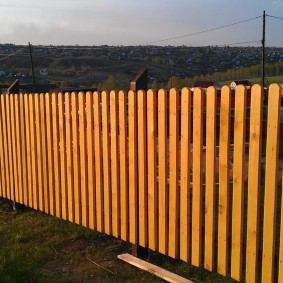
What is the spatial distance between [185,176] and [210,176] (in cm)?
27

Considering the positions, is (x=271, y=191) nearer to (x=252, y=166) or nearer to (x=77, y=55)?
(x=252, y=166)

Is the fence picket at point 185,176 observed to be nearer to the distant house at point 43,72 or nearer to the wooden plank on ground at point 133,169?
the wooden plank on ground at point 133,169

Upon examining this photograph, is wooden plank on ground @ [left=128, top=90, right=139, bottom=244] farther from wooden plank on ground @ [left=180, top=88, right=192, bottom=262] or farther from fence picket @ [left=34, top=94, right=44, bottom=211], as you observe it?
fence picket @ [left=34, top=94, right=44, bottom=211]

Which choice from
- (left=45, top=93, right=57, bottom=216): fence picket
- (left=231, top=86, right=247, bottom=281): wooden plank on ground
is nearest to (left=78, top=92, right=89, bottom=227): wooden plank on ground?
(left=45, top=93, right=57, bottom=216): fence picket

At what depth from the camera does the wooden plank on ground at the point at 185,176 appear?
3.76 m

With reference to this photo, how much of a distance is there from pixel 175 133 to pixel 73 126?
1.73 metres

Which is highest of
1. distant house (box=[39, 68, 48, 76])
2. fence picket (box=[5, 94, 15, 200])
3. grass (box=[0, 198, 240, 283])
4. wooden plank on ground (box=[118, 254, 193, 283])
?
distant house (box=[39, 68, 48, 76])

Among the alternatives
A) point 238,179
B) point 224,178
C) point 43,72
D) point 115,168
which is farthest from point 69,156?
point 43,72

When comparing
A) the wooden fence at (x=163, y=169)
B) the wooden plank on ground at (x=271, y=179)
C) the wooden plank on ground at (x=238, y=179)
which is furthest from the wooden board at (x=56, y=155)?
the wooden plank on ground at (x=271, y=179)

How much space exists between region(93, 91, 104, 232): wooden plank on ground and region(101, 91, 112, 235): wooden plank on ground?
7 centimetres

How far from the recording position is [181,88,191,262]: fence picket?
3758 millimetres

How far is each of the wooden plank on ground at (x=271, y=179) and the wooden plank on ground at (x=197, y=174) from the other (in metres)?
0.64

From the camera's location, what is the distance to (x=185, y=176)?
12.9ft

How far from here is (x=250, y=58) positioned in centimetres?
7500
